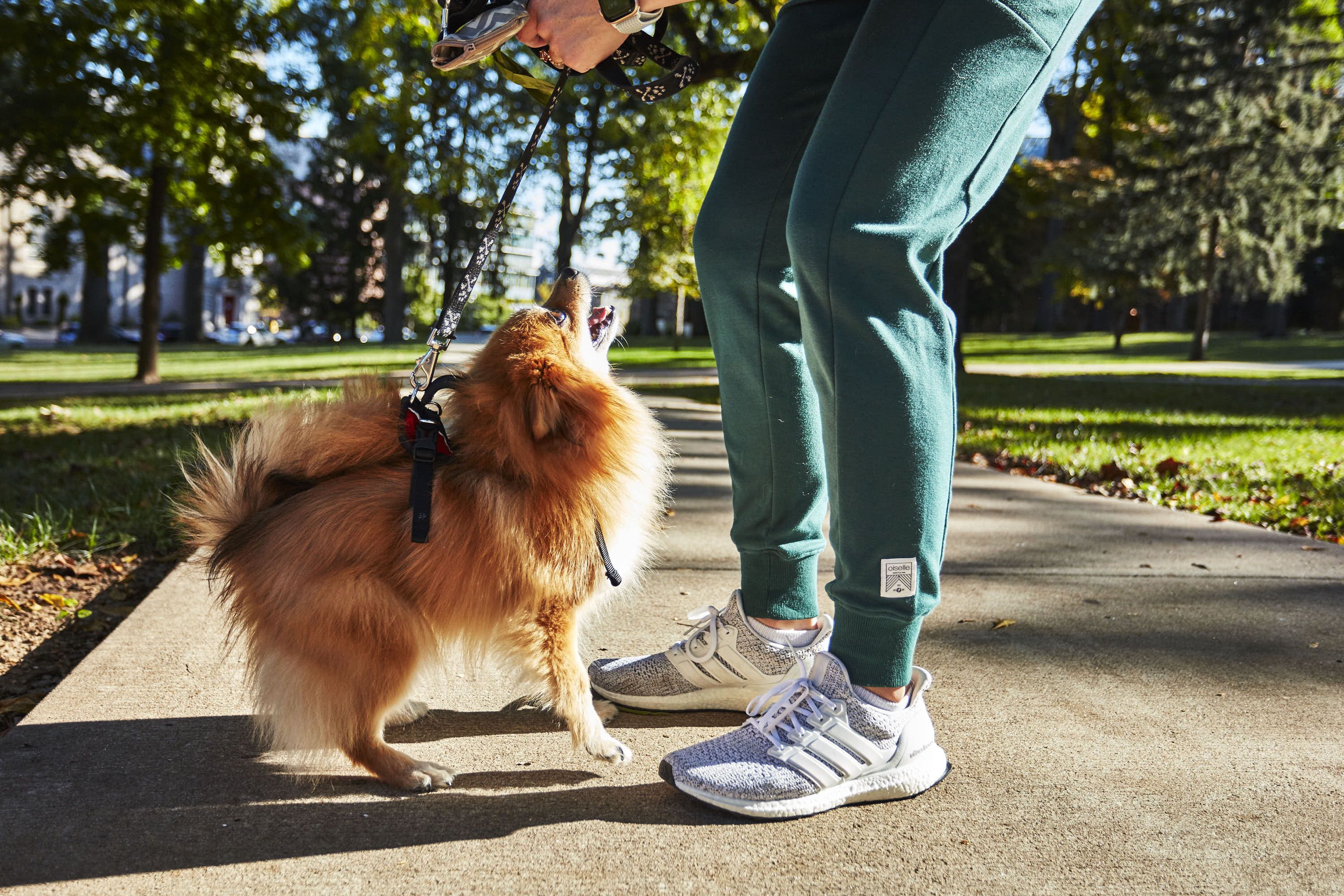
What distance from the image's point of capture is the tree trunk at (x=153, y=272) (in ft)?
49.2

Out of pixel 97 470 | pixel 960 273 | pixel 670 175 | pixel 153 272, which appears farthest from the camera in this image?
pixel 960 273

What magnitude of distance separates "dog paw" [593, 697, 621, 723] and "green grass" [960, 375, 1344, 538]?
4.14 m

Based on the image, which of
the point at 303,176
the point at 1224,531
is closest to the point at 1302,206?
the point at 1224,531

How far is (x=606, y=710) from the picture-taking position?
254cm

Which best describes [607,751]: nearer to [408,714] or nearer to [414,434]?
[408,714]

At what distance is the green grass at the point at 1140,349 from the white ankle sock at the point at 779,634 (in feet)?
70.5

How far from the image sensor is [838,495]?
1968mm

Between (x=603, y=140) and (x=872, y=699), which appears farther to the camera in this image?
(x=603, y=140)

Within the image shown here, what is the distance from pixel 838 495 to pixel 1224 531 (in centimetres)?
368

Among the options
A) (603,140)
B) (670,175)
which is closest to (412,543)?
(670,175)

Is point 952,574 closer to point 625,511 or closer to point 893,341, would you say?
point 625,511

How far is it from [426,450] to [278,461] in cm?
44

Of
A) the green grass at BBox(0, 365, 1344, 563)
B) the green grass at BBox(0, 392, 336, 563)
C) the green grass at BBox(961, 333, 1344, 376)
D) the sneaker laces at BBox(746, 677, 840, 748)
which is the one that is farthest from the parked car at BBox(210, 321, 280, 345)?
the sneaker laces at BBox(746, 677, 840, 748)

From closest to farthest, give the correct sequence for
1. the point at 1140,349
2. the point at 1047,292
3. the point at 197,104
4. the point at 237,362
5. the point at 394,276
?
the point at 197,104 → the point at 237,362 → the point at 1140,349 → the point at 394,276 → the point at 1047,292
